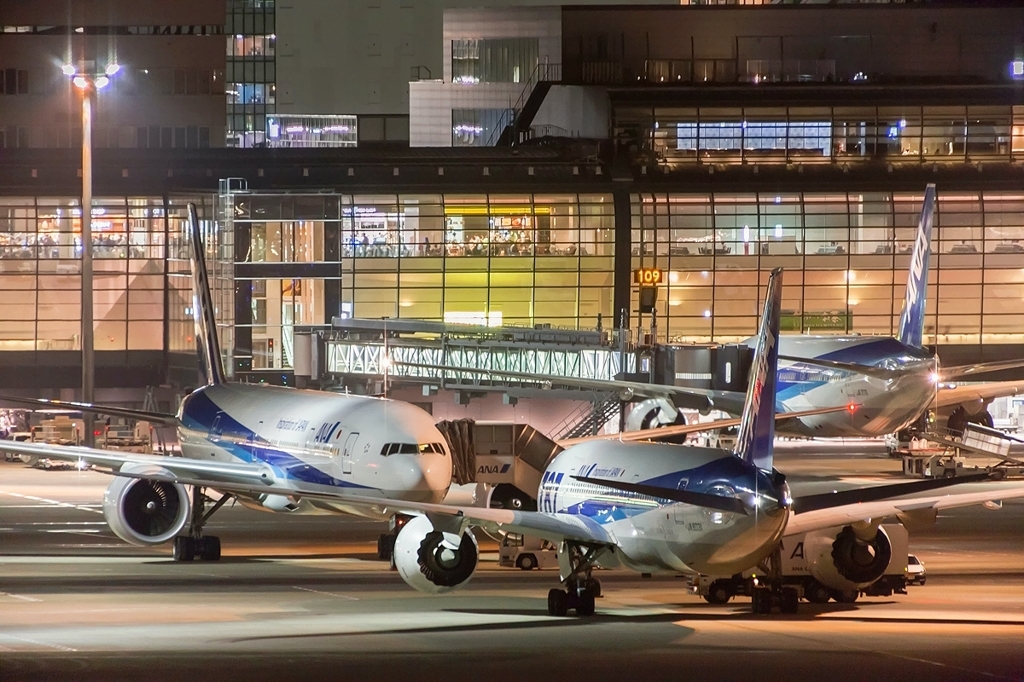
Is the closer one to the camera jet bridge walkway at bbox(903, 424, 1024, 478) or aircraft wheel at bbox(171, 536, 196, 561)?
aircraft wheel at bbox(171, 536, 196, 561)

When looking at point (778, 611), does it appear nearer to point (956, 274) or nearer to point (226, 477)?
point (226, 477)

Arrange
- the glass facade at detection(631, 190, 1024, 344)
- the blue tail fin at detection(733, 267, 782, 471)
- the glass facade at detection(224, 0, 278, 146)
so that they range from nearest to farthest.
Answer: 1. the blue tail fin at detection(733, 267, 782, 471)
2. the glass facade at detection(631, 190, 1024, 344)
3. the glass facade at detection(224, 0, 278, 146)

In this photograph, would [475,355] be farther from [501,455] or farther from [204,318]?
[501,455]

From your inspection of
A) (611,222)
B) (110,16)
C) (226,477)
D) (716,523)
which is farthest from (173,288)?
(716,523)

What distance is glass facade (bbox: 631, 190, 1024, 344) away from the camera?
327ft

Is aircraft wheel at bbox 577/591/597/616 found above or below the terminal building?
below

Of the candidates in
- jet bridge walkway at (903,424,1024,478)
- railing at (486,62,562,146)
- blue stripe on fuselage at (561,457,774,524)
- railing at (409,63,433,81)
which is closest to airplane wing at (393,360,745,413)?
jet bridge walkway at (903,424,1024,478)

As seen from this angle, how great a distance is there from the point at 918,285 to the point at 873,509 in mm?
32781

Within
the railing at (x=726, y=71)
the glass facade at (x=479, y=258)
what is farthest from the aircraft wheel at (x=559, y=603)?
the railing at (x=726, y=71)

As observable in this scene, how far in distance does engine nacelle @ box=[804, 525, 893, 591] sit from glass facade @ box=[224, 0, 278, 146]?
513 ft

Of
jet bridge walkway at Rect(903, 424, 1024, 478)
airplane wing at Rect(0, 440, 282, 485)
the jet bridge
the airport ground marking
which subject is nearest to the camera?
the airport ground marking

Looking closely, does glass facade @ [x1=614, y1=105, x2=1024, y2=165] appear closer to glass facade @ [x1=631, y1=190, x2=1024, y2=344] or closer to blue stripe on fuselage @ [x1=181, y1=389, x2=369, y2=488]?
glass facade @ [x1=631, y1=190, x2=1024, y2=344]

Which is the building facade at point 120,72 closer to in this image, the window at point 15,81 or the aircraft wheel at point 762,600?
the window at point 15,81

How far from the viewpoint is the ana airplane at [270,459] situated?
41.6 meters
